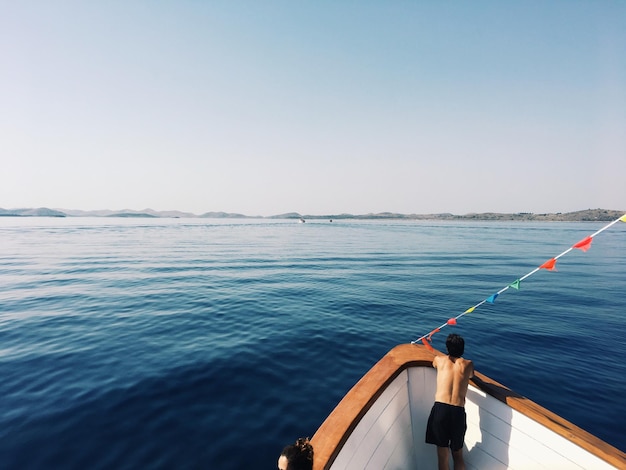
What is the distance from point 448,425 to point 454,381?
79cm

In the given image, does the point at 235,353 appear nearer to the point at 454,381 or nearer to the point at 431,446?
the point at 431,446

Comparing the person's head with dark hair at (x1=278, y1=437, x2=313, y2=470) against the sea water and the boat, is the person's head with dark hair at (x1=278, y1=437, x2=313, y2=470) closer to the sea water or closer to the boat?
the boat

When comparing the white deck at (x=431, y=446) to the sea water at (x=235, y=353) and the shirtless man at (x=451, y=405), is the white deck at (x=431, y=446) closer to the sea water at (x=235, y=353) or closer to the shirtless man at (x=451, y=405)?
Result: the shirtless man at (x=451, y=405)

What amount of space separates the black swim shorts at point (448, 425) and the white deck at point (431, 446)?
2.17ft

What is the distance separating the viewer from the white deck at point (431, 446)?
4293mm

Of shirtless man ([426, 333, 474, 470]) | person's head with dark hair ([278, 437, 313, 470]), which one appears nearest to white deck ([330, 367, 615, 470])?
shirtless man ([426, 333, 474, 470])

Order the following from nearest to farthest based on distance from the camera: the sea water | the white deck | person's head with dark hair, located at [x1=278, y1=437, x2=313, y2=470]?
person's head with dark hair, located at [x1=278, y1=437, x2=313, y2=470], the white deck, the sea water

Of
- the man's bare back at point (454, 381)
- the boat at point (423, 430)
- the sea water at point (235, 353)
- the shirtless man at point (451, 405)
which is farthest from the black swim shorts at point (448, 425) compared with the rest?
the sea water at point (235, 353)

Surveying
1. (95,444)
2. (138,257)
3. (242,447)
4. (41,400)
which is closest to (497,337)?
(242,447)

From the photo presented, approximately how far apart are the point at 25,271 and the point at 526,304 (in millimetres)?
40773

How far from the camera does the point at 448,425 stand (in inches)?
189

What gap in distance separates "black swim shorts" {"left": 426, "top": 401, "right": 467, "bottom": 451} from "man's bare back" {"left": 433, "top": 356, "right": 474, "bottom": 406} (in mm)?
111

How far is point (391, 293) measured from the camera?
61.9ft

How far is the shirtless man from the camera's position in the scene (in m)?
4.78
